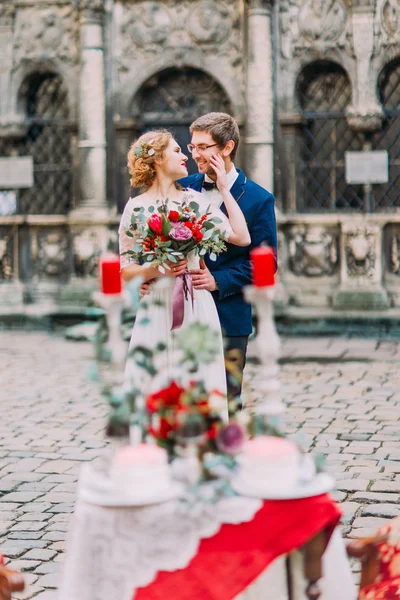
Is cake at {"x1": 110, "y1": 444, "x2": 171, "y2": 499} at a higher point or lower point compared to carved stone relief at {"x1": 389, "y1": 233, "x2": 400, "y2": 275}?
lower

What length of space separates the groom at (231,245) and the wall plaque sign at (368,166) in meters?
8.19

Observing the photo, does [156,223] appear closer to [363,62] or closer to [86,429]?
[86,429]

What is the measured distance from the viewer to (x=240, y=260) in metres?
5.24

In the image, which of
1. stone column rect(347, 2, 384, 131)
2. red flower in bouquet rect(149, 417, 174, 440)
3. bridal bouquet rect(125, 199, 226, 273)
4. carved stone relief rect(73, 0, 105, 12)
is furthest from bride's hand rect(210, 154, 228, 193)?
carved stone relief rect(73, 0, 105, 12)

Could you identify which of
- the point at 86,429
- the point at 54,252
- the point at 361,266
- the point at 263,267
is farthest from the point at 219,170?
the point at 54,252

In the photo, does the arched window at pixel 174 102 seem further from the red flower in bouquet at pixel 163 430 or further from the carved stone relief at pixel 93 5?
the red flower in bouquet at pixel 163 430

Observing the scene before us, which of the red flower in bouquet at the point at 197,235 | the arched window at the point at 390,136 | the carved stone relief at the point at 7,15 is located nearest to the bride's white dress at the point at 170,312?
the red flower in bouquet at the point at 197,235

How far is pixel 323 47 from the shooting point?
13.5 metres

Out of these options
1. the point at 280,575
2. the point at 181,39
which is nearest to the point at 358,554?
the point at 280,575

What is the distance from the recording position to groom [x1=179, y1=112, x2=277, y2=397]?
16.7 ft

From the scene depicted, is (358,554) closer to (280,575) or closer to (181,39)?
(280,575)

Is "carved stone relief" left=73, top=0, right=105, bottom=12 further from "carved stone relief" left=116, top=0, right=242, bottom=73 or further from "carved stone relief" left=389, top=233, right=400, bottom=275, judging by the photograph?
"carved stone relief" left=389, top=233, right=400, bottom=275

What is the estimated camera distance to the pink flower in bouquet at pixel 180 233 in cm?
478

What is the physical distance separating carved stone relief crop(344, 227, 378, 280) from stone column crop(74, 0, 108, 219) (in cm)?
295
